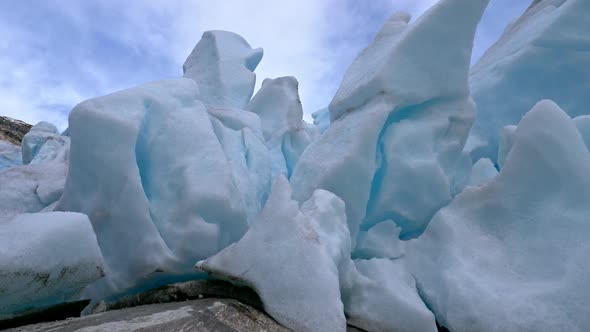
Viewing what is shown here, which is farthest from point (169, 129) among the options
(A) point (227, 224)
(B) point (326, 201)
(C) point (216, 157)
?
(B) point (326, 201)

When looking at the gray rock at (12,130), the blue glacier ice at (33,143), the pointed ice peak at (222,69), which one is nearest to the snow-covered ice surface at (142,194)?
the pointed ice peak at (222,69)

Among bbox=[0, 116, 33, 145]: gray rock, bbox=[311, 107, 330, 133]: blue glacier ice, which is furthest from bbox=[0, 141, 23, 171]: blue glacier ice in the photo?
bbox=[311, 107, 330, 133]: blue glacier ice

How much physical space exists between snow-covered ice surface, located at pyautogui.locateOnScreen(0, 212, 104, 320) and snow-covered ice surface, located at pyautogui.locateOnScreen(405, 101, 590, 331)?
5.90 feet

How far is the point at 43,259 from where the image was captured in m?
1.81

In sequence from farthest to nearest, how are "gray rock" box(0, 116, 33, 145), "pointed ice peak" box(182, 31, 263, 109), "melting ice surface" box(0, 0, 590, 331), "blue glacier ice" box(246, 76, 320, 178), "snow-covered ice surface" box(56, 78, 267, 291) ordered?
"gray rock" box(0, 116, 33, 145)
"blue glacier ice" box(246, 76, 320, 178)
"pointed ice peak" box(182, 31, 263, 109)
"snow-covered ice surface" box(56, 78, 267, 291)
"melting ice surface" box(0, 0, 590, 331)

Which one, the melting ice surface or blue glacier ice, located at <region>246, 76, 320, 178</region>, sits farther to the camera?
blue glacier ice, located at <region>246, 76, 320, 178</region>

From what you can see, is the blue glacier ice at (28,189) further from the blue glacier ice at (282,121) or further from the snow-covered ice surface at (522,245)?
the snow-covered ice surface at (522,245)

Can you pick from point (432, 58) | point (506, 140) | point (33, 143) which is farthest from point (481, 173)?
point (33, 143)

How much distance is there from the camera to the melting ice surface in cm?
193

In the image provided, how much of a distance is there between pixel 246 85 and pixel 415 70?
6.65 ft

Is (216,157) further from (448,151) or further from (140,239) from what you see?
(448,151)

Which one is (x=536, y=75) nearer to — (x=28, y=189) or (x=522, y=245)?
(x=522, y=245)

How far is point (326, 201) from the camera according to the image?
2.31 meters

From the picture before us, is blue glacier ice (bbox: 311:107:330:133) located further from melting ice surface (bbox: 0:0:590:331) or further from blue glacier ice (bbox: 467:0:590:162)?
melting ice surface (bbox: 0:0:590:331)
